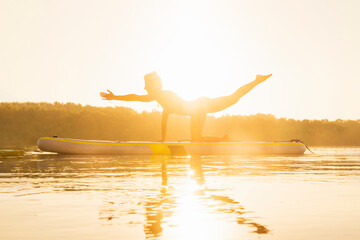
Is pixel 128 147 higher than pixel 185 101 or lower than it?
lower

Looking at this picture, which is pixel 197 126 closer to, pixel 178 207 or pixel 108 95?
pixel 108 95

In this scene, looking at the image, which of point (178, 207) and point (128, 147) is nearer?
point (178, 207)

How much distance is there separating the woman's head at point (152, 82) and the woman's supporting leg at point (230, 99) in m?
3.10

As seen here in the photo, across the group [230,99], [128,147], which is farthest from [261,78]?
[128,147]

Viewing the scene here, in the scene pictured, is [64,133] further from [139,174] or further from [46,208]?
[46,208]

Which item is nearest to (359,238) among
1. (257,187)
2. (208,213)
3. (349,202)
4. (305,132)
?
(208,213)

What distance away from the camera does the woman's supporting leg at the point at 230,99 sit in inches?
1308

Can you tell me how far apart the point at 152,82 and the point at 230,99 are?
4483 mm

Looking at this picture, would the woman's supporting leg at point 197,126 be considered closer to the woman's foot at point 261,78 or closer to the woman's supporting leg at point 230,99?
the woman's supporting leg at point 230,99

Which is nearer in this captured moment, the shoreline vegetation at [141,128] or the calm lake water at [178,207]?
the calm lake water at [178,207]

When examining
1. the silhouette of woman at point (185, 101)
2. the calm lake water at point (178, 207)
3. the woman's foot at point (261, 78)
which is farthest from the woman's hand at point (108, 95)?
the calm lake water at point (178, 207)

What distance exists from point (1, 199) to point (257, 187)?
539 centimetres

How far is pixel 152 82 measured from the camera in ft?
103

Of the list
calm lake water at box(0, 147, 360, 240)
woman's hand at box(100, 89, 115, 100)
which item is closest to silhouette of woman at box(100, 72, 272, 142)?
woman's hand at box(100, 89, 115, 100)
